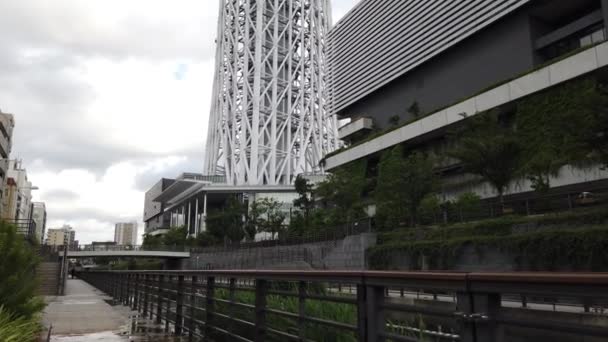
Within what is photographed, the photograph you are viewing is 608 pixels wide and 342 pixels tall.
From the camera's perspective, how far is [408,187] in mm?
32125

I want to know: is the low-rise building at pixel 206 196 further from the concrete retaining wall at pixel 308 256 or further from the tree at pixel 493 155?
the tree at pixel 493 155

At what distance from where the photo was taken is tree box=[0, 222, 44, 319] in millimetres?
6281

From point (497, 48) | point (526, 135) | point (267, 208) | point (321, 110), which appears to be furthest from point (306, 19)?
point (526, 135)

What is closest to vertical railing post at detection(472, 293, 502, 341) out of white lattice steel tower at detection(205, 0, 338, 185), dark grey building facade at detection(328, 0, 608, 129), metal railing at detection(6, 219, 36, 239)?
metal railing at detection(6, 219, 36, 239)

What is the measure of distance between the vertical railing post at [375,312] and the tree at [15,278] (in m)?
4.85

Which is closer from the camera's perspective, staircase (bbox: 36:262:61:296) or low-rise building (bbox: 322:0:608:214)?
staircase (bbox: 36:262:61:296)

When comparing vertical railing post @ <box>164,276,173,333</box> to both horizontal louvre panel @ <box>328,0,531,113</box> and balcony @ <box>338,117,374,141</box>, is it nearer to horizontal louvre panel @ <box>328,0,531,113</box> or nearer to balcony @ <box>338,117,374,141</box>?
horizontal louvre panel @ <box>328,0,531,113</box>

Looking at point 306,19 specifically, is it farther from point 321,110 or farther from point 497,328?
point 497,328

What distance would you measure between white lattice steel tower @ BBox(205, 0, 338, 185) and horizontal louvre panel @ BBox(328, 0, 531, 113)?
96.9ft

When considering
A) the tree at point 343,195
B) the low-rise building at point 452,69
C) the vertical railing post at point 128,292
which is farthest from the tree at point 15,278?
the tree at point 343,195

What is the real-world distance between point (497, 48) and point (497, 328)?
38.3 metres

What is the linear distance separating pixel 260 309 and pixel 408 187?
1108 inches

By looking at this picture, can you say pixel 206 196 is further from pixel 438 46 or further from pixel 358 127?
pixel 438 46

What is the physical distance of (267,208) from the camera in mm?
62562
